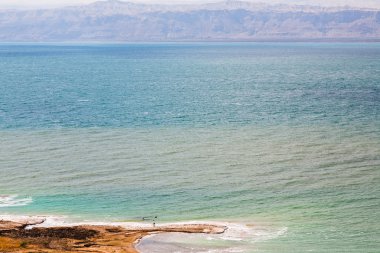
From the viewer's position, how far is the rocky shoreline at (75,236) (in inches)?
2126

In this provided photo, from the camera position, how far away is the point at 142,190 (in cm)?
7275

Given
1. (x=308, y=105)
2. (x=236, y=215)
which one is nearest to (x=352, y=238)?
(x=236, y=215)

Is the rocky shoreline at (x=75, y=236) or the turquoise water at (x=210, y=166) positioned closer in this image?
the rocky shoreline at (x=75, y=236)

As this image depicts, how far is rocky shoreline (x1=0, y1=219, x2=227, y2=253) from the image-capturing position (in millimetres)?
54000

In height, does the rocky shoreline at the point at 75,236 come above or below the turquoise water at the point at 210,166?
below

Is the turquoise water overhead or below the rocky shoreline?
overhead

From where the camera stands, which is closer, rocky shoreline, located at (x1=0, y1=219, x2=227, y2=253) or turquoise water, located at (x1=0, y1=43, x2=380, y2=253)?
rocky shoreline, located at (x1=0, y1=219, x2=227, y2=253)

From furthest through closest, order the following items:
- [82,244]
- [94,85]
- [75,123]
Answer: [94,85]
[75,123]
[82,244]

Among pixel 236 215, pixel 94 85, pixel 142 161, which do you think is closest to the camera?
pixel 236 215

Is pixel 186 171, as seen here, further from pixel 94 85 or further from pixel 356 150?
pixel 94 85

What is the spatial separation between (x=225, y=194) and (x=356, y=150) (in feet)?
85.3

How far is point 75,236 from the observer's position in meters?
57.4

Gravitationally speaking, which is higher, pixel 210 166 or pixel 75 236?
pixel 210 166

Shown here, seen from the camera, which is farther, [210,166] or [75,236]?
[210,166]
